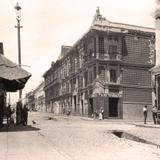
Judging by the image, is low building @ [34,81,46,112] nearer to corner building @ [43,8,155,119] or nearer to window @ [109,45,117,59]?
corner building @ [43,8,155,119]

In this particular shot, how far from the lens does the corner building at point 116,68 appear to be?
152 ft

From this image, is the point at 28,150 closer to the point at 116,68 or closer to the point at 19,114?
the point at 19,114

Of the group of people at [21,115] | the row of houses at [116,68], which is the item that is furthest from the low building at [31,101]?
the group of people at [21,115]

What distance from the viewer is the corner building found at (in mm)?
46312

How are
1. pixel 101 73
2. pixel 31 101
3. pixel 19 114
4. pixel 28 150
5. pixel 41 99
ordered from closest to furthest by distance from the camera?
pixel 28 150 < pixel 19 114 < pixel 101 73 < pixel 41 99 < pixel 31 101

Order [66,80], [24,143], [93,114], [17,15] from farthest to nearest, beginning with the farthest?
[66,80] → [93,114] → [17,15] → [24,143]

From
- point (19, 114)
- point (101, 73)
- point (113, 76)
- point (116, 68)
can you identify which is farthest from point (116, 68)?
point (19, 114)

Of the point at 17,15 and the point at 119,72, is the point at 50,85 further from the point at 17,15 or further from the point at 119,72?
the point at 17,15

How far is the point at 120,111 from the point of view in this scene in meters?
46.6

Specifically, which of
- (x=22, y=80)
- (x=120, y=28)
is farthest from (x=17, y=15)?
(x=120, y=28)

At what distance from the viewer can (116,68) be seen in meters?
47.0

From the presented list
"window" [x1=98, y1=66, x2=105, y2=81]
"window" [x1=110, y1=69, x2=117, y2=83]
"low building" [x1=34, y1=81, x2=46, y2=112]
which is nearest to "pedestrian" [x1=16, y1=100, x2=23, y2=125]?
"window" [x1=98, y1=66, x2=105, y2=81]

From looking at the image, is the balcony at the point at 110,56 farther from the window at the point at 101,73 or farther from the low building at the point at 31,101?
the low building at the point at 31,101

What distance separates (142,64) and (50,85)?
4127cm
